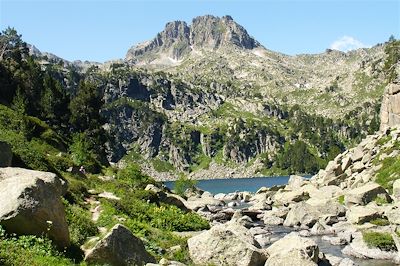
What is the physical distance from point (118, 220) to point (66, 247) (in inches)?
386

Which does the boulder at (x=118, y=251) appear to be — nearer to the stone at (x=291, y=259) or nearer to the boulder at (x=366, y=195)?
the stone at (x=291, y=259)

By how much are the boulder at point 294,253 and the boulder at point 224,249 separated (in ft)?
3.42

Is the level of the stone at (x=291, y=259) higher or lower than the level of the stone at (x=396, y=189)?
higher

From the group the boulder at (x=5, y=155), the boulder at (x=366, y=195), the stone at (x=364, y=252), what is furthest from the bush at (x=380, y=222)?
the boulder at (x=5, y=155)

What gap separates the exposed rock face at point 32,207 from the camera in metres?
17.7

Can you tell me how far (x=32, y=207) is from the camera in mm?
18062

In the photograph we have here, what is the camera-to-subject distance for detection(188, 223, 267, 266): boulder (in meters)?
24.6

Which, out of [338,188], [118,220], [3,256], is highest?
[3,256]

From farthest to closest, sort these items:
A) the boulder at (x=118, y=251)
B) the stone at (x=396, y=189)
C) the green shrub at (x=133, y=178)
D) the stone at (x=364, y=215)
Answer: the stone at (x=396, y=189)
the green shrub at (x=133, y=178)
the stone at (x=364, y=215)
the boulder at (x=118, y=251)

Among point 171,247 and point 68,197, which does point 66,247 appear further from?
point 68,197

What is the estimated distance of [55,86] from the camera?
10194 cm

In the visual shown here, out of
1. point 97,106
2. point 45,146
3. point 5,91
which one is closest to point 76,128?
point 97,106

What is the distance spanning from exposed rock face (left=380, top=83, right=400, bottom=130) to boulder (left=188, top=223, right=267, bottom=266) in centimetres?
7778

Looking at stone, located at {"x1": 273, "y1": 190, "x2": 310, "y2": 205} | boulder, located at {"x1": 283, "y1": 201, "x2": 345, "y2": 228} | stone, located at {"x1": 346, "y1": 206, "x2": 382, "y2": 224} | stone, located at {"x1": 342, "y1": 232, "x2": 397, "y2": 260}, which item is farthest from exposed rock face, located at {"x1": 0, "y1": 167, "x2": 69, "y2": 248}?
stone, located at {"x1": 273, "y1": 190, "x2": 310, "y2": 205}
